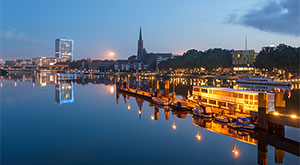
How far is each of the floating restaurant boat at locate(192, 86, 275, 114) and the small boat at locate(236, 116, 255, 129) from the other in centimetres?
438

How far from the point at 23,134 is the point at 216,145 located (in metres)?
25.2

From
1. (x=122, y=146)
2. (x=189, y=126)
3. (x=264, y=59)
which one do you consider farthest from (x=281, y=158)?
(x=264, y=59)

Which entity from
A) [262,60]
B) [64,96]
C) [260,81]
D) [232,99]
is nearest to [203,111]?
[232,99]

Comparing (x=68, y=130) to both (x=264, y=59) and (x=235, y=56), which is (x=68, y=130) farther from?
(x=235, y=56)

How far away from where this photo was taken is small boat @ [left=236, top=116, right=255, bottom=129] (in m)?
30.0

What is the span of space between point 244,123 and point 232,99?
9548 millimetres

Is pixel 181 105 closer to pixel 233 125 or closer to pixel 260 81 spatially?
pixel 233 125

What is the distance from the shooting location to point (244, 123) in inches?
1203

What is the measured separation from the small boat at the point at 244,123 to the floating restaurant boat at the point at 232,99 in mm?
4379

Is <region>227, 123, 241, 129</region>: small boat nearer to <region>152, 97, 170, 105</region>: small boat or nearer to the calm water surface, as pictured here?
the calm water surface

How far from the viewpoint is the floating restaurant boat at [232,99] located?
36.6 metres

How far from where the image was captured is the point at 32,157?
77.4 ft

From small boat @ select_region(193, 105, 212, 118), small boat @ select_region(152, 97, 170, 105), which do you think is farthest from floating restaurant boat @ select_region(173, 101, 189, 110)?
small boat @ select_region(193, 105, 212, 118)

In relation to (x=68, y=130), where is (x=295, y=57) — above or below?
above
